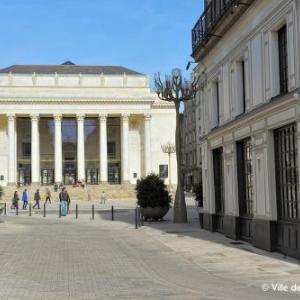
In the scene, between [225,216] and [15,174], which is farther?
[15,174]

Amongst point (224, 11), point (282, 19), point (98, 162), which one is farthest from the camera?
point (98, 162)

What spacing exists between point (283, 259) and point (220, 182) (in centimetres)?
801

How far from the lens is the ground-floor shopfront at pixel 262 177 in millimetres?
13766

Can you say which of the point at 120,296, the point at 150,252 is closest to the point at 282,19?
the point at 150,252

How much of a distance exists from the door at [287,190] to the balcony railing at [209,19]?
4299 millimetres

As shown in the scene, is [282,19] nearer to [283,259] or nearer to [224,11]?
[224,11]

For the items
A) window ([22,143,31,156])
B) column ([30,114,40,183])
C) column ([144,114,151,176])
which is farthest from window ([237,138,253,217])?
window ([22,143,31,156])

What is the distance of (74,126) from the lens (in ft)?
300

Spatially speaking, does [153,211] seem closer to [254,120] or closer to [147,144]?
[254,120]

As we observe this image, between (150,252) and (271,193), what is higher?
(271,193)

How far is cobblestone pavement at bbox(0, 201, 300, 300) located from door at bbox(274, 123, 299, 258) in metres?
0.43

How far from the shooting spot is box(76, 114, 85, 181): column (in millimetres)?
88000

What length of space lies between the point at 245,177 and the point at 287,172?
377 centimetres

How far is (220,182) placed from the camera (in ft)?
70.7
